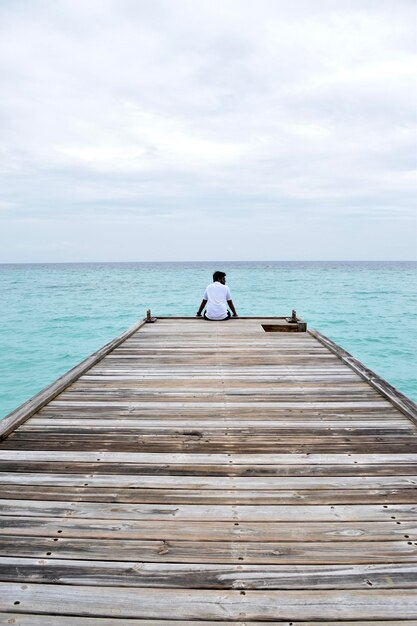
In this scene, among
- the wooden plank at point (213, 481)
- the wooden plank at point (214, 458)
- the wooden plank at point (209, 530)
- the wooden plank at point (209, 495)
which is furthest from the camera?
the wooden plank at point (214, 458)

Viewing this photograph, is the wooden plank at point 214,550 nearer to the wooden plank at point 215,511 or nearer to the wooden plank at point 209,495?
the wooden plank at point 215,511

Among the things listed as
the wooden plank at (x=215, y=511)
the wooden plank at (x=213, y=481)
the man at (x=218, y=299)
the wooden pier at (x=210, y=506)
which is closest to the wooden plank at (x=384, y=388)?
the wooden pier at (x=210, y=506)

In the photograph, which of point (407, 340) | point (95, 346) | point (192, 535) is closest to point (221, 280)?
point (192, 535)

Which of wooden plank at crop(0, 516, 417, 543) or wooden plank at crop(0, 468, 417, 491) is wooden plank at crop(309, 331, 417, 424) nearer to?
wooden plank at crop(0, 468, 417, 491)

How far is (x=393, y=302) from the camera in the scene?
34312mm

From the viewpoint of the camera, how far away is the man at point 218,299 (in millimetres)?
8748

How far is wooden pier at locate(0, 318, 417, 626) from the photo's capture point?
179cm

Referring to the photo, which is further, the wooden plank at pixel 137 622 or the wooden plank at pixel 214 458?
the wooden plank at pixel 214 458

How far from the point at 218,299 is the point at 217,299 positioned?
22mm

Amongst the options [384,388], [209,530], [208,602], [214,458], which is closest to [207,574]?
[208,602]

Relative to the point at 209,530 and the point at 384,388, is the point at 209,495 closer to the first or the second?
the point at 209,530

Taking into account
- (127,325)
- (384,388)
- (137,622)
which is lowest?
(127,325)

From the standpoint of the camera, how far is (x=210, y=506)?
2.45m

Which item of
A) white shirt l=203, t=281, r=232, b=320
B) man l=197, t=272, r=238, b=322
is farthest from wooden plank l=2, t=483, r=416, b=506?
man l=197, t=272, r=238, b=322
